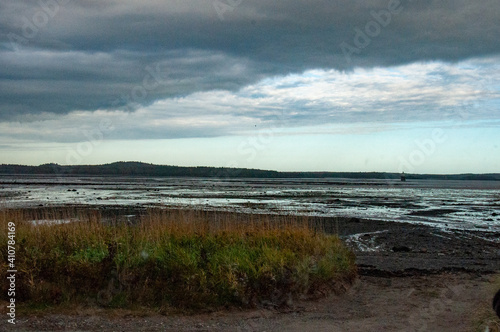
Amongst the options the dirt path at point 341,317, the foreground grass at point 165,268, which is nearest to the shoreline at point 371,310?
the dirt path at point 341,317

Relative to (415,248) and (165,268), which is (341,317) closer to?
(165,268)

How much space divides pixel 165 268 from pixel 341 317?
11.6 ft

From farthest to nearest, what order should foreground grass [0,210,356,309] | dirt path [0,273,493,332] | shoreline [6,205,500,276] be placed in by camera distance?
shoreline [6,205,500,276] < foreground grass [0,210,356,309] < dirt path [0,273,493,332]

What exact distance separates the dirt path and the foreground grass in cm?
43

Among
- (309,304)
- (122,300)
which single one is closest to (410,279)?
(309,304)

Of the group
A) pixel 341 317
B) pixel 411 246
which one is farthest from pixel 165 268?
pixel 411 246

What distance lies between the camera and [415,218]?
2873cm

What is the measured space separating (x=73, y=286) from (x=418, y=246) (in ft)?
42.4

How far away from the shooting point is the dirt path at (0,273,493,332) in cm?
784

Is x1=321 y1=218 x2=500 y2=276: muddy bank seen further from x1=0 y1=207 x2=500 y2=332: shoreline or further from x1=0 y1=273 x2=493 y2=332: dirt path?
x1=0 y1=273 x2=493 y2=332: dirt path

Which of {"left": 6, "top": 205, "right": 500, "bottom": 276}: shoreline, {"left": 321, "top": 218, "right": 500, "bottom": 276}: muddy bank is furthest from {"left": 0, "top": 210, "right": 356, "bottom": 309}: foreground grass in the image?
{"left": 6, "top": 205, "right": 500, "bottom": 276}: shoreline

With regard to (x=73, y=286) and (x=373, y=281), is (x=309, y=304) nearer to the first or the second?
(x=373, y=281)

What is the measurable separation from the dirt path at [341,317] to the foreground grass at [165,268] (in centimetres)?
43

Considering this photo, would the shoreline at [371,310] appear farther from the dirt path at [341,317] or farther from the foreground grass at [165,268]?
the foreground grass at [165,268]
